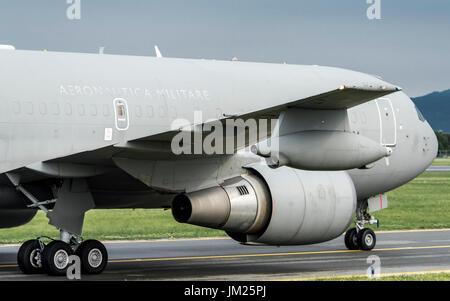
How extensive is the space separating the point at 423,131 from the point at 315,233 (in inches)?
254

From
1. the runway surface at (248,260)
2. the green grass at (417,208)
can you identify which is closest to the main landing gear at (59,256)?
the runway surface at (248,260)

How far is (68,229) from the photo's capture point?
56.0ft

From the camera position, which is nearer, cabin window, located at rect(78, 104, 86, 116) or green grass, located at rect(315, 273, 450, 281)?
green grass, located at rect(315, 273, 450, 281)

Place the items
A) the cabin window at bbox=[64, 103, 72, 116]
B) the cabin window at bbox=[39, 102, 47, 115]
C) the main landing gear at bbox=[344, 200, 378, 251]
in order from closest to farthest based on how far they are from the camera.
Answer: the cabin window at bbox=[39, 102, 47, 115] < the cabin window at bbox=[64, 103, 72, 116] < the main landing gear at bbox=[344, 200, 378, 251]

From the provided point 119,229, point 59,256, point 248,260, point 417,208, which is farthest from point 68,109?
point 417,208

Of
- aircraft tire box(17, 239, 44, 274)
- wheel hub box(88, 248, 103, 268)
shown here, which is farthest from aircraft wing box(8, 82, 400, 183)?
aircraft tire box(17, 239, 44, 274)

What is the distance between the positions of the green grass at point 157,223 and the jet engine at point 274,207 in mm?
9809

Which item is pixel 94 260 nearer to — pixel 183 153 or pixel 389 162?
pixel 183 153

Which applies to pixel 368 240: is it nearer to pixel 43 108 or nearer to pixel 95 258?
pixel 95 258

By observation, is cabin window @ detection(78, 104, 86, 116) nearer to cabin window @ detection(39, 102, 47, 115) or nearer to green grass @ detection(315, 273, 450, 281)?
cabin window @ detection(39, 102, 47, 115)

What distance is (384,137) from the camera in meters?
21.9

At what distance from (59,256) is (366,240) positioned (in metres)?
9.20

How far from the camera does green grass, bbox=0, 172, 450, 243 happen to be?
92.1 feet
